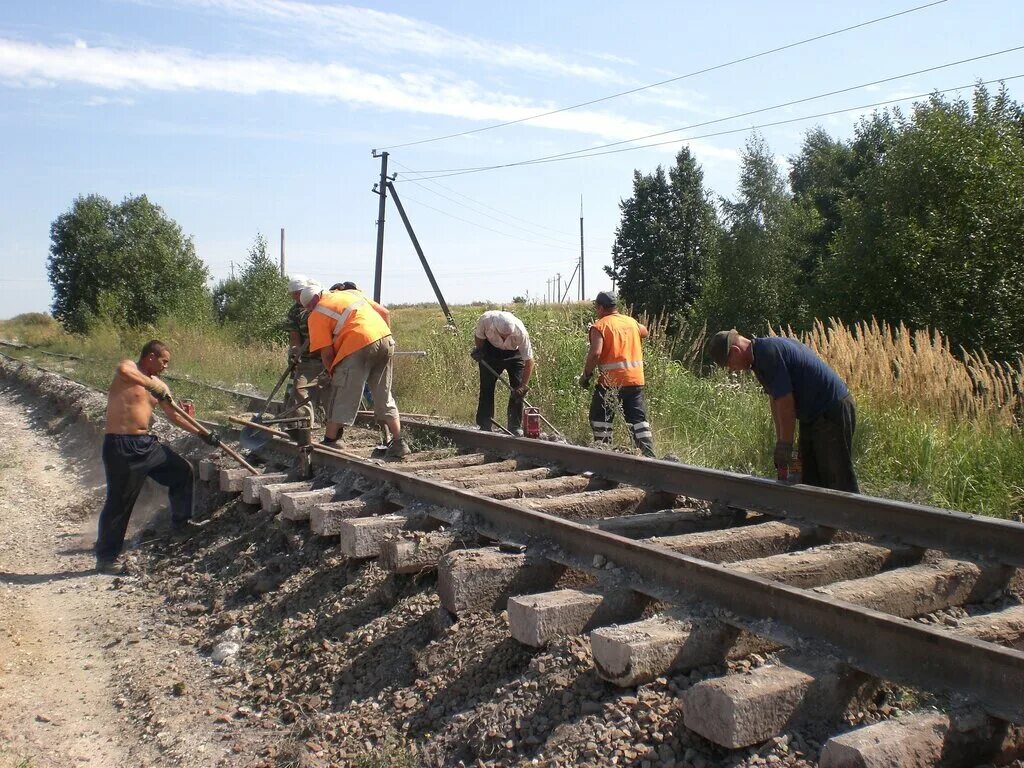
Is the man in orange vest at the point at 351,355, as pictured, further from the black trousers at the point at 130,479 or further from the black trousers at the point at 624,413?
the black trousers at the point at 624,413

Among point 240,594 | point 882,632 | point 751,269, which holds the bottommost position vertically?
point 240,594

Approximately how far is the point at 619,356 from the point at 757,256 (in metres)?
32.5

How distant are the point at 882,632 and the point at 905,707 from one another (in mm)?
245

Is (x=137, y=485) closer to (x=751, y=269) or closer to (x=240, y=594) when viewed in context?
(x=240, y=594)

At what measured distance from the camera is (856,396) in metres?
7.91

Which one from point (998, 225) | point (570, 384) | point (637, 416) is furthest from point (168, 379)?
point (998, 225)

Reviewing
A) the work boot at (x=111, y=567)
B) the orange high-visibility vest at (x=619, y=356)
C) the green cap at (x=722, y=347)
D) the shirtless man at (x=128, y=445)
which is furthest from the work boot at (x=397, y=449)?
the green cap at (x=722, y=347)

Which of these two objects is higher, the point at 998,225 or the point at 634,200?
the point at 634,200

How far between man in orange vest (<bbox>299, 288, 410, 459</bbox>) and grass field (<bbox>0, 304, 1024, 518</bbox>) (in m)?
2.46

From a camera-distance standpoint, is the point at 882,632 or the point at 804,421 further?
the point at 804,421

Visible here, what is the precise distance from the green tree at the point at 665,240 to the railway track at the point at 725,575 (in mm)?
38930

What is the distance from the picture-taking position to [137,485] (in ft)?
24.6

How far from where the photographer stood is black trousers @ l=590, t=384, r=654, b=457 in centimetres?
862

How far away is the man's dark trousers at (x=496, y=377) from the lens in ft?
31.2
